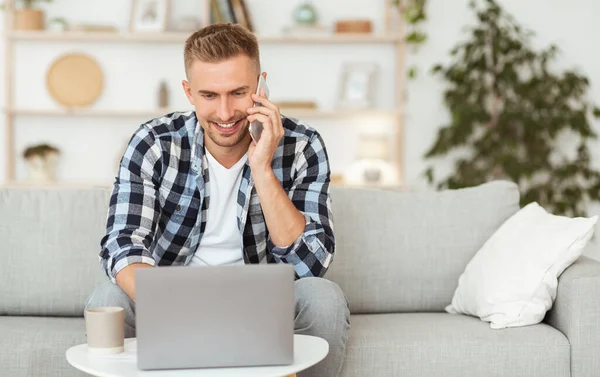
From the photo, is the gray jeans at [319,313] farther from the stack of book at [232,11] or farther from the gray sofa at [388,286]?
the stack of book at [232,11]

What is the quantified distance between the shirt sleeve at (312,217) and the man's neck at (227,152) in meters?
0.15

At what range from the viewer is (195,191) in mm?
2191

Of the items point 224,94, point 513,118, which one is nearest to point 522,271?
point 224,94

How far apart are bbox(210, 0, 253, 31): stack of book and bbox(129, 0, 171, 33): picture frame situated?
0.28 metres

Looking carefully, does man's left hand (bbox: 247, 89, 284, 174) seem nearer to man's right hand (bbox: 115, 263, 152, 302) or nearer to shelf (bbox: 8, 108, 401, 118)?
man's right hand (bbox: 115, 263, 152, 302)

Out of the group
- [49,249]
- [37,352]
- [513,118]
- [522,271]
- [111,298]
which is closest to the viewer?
[111,298]

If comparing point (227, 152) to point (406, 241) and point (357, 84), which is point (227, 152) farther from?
point (357, 84)

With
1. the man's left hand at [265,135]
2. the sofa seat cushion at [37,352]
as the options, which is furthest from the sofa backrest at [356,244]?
the man's left hand at [265,135]

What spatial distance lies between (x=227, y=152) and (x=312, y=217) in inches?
11.4

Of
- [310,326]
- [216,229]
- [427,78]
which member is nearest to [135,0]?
[427,78]

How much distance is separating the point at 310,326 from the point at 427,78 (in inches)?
128

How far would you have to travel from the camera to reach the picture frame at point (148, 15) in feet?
15.7

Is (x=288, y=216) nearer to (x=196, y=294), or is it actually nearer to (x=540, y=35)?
(x=196, y=294)

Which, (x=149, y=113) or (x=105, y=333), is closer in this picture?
(x=105, y=333)
